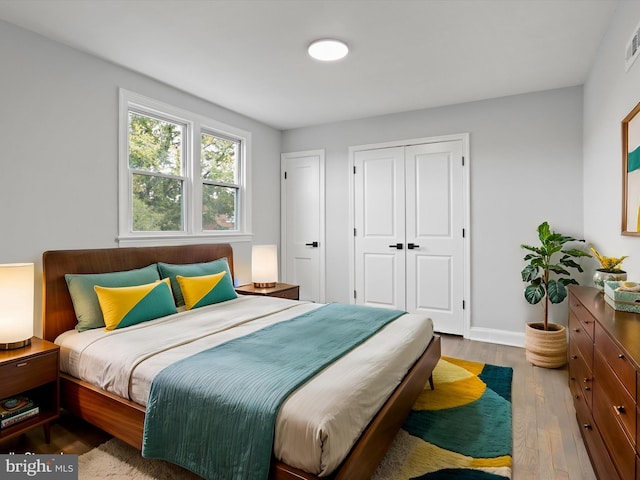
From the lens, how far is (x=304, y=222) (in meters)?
5.11

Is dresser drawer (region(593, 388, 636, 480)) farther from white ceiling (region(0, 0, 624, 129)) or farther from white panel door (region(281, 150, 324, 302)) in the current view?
white panel door (region(281, 150, 324, 302))

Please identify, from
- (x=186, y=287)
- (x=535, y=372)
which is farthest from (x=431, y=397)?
(x=186, y=287)

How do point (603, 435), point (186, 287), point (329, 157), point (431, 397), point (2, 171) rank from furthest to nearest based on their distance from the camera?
point (329, 157) < point (186, 287) < point (431, 397) < point (2, 171) < point (603, 435)

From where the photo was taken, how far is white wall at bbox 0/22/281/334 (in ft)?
8.05

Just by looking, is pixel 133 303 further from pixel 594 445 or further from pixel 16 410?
pixel 594 445

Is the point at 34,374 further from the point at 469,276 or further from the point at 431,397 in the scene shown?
the point at 469,276

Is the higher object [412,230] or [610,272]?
[412,230]

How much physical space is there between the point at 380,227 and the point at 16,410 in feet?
12.1

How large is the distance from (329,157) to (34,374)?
12.5 ft

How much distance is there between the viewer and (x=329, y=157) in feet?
16.2

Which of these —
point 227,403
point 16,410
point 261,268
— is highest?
point 261,268

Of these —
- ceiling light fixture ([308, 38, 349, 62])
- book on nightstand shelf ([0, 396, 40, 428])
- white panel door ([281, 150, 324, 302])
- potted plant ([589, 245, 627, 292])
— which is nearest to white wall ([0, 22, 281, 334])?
book on nightstand shelf ([0, 396, 40, 428])

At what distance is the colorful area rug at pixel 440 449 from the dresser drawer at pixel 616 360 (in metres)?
0.79

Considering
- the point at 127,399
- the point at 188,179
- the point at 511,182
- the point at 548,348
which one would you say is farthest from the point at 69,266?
the point at 511,182
